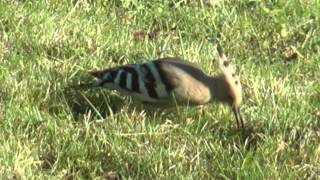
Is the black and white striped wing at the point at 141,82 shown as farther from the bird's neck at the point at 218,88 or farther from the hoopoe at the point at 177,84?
the bird's neck at the point at 218,88

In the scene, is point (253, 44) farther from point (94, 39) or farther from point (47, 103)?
point (47, 103)

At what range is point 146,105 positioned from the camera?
19.5ft

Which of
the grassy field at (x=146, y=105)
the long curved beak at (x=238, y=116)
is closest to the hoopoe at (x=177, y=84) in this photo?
the long curved beak at (x=238, y=116)

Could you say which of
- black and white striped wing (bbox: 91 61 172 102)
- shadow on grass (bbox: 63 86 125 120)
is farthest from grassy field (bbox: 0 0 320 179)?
black and white striped wing (bbox: 91 61 172 102)

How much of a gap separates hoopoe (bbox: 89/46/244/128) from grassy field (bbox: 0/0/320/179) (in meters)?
0.11

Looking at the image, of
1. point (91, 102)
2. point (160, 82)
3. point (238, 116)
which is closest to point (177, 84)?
point (160, 82)

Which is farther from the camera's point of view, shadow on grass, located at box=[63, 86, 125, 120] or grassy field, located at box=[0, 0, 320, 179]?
shadow on grass, located at box=[63, 86, 125, 120]

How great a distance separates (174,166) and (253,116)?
2.84 feet

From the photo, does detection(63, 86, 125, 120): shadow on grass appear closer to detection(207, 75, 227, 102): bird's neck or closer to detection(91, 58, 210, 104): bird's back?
detection(91, 58, 210, 104): bird's back

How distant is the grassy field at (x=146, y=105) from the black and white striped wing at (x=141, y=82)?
109mm

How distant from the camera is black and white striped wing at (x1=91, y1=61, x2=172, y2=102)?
19.1 ft

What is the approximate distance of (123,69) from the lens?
235 inches

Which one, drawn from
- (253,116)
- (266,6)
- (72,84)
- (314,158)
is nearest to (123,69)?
(72,84)

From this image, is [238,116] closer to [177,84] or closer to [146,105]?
[177,84]
